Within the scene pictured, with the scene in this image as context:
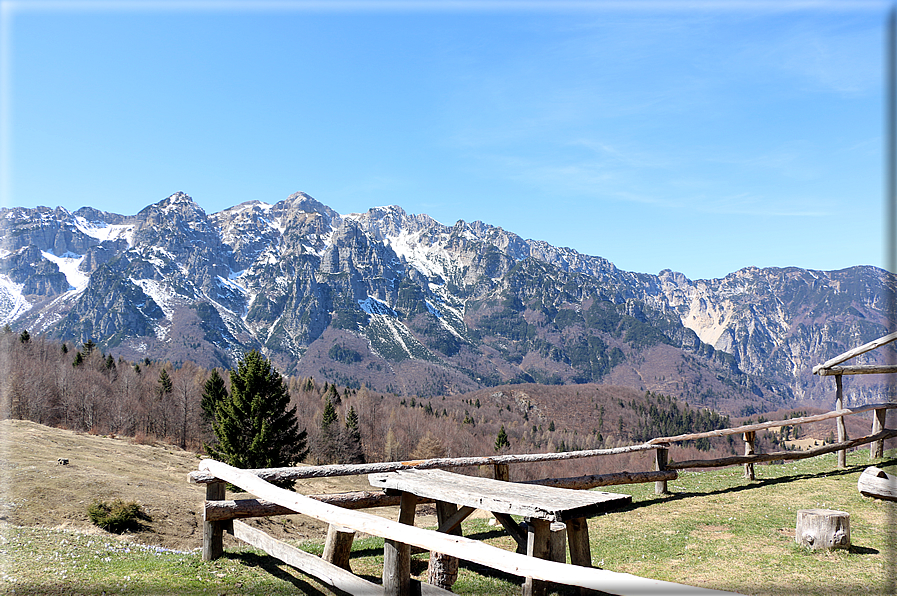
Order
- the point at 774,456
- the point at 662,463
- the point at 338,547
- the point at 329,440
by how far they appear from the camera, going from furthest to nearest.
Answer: the point at 329,440 → the point at 774,456 → the point at 662,463 → the point at 338,547

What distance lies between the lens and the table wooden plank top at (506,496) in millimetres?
6078

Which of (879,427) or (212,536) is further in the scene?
(879,427)

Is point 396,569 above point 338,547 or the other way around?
above

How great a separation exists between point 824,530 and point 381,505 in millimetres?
7045

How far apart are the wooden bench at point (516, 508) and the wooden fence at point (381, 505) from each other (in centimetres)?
42

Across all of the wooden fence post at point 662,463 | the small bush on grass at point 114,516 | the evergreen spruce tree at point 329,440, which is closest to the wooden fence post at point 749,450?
the wooden fence post at point 662,463

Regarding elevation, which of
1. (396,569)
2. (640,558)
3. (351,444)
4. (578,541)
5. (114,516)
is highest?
(578,541)

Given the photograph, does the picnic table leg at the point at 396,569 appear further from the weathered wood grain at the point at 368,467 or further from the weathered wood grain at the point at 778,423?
the weathered wood grain at the point at 778,423

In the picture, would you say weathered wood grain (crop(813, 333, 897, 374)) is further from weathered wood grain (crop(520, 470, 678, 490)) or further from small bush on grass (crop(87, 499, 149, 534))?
small bush on grass (crop(87, 499, 149, 534))

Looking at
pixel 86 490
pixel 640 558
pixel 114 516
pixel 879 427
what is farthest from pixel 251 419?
pixel 879 427

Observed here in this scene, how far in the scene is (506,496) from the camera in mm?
6664

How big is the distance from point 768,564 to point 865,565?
1.25m

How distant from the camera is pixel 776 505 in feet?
39.7

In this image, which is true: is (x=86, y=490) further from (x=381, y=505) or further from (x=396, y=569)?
(x=396, y=569)
